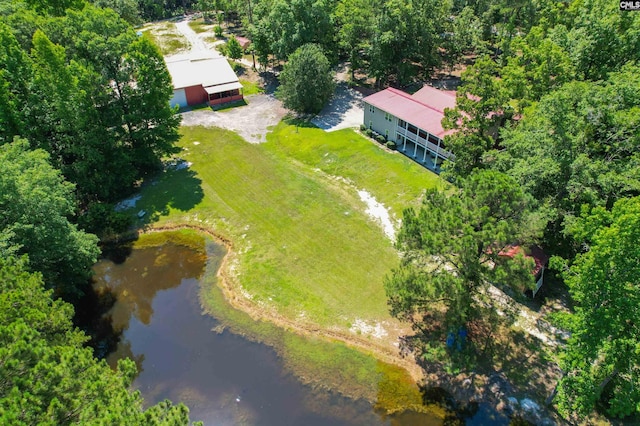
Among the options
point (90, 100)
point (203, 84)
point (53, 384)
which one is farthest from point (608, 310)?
point (203, 84)

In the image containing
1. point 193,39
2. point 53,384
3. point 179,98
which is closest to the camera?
point 53,384

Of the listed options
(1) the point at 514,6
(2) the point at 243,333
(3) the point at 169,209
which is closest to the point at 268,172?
(3) the point at 169,209

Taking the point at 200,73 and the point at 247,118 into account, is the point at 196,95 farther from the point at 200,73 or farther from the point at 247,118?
the point at 247,118

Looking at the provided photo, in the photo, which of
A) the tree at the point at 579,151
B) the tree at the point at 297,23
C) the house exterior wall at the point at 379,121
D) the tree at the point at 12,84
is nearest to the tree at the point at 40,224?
the tree at the point at 12,84

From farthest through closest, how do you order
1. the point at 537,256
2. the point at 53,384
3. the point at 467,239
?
the point at 537,256, the point at 467,239, the point at 53,384

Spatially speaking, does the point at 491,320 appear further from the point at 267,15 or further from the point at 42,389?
the point at 267,15

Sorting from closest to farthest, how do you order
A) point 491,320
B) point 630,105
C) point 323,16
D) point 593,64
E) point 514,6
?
point 491,320 < point 630,105 < point 593,64 < point 323,16 < point 514,6

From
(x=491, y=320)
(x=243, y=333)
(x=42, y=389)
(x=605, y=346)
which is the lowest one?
(x=243, y=333)
